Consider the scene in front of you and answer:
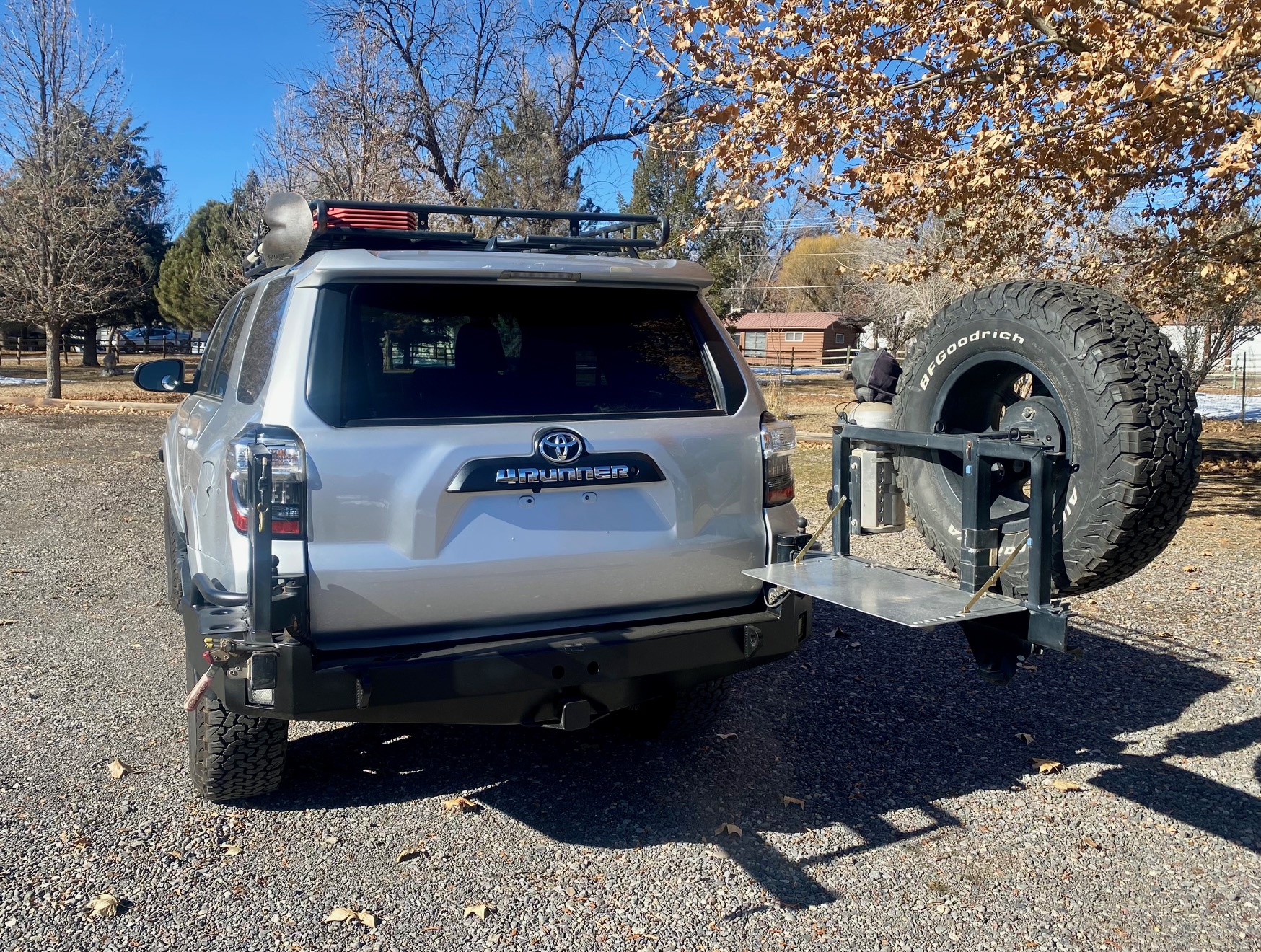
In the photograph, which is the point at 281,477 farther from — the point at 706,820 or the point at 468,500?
the point at 706,820

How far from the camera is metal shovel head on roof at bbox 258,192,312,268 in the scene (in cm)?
375

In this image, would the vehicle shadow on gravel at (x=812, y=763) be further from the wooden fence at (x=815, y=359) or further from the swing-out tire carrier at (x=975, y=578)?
the wooden fence at (x=815, y=359)

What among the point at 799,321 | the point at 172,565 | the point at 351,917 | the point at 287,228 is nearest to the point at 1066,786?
the point at 351,917

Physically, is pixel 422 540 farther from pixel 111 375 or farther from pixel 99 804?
pixel 111 375

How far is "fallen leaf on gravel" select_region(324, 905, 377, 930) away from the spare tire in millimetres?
2199

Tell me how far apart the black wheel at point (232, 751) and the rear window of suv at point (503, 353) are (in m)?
1.12

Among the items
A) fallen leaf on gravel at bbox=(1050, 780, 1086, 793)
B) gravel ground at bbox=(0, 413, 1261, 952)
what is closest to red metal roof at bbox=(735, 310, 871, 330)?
gravel ground at bbox=(0, 413, 1261, 952)

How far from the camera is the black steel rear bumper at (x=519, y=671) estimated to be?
3.11m

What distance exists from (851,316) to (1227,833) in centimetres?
6409

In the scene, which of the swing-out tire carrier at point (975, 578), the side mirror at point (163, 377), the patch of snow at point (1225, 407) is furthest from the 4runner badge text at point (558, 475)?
the patch of snow at point (1225, 407)

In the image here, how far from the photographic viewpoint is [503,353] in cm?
365

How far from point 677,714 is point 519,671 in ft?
4.56

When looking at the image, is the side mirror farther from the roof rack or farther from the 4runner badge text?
the 4runner badge text

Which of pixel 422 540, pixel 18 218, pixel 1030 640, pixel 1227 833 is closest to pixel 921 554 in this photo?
pixel 1227 833
